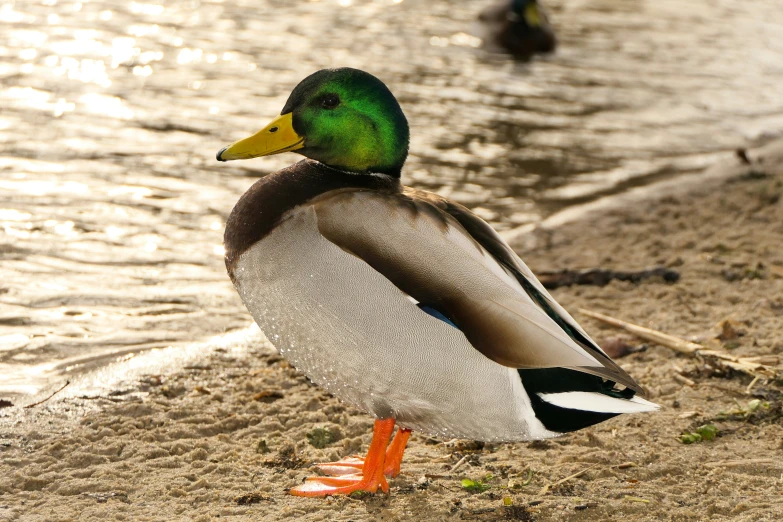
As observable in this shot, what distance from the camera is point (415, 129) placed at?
26.1 ft

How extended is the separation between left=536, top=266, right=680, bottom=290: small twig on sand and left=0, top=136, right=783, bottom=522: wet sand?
0.35m

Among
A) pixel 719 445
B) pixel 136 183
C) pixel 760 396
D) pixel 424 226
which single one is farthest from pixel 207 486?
pixel 136 183

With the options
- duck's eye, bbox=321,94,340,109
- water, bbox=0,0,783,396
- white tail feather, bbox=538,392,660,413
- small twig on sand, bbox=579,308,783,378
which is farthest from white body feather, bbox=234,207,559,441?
water, bbox=0,0,783,396

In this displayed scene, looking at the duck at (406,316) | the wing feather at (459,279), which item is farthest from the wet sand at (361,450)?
the wing feather at (459,279)

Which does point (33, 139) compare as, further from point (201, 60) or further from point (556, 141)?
point (556, 141)

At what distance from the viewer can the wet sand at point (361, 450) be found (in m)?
3.14

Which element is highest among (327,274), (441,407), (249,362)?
(327,274)

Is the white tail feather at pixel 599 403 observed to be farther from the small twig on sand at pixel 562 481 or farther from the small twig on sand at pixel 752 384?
the small twig on sand at pixel 752 384

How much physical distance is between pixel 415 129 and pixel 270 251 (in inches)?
195

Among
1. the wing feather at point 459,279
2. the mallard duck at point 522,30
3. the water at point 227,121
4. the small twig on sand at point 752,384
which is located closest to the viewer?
the wing feather at point 459,279

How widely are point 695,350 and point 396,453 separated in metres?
1.45

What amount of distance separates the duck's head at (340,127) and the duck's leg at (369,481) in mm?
842

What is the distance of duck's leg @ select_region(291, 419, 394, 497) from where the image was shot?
3266 mm

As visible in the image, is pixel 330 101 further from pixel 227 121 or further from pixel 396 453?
pixel 227 121
